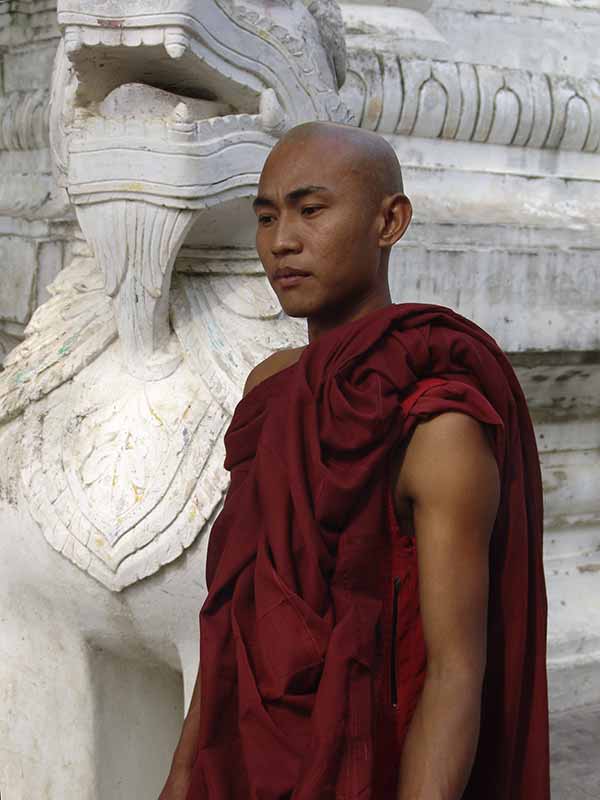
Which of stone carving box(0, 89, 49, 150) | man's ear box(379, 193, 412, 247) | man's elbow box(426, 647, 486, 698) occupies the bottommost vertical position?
man's elbow box(426, 647, 486, 698)

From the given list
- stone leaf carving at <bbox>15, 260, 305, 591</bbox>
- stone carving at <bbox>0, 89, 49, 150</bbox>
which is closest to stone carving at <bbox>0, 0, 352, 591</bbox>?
stone leaf carving at <bbox>15, 260, 305, 591</bbox>

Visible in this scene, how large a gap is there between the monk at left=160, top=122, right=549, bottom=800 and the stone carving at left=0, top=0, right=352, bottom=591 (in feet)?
0.80

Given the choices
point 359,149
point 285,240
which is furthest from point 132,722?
point 359,149

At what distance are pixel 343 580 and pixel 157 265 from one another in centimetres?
70

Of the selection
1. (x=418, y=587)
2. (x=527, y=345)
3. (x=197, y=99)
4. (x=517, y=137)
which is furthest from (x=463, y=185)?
(x=418, y=587)

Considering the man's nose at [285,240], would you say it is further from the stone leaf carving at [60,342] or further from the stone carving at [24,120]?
the stone carving at [24,120]

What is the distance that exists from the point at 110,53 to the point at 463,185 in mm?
1574

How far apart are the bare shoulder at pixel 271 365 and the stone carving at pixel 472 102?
4.55ft

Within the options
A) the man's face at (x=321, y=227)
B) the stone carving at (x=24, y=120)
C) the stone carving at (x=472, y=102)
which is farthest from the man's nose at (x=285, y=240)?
the stone carving at (x=24, y=120)

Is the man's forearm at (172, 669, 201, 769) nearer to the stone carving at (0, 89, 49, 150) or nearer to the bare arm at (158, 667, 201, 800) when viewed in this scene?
the bare arm at (158, 667, 201, 800)

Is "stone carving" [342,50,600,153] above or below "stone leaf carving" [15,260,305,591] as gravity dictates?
above

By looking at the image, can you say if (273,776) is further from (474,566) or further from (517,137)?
(517,137)

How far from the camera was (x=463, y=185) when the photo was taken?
130 inches

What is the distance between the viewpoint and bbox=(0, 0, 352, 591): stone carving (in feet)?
6.20
